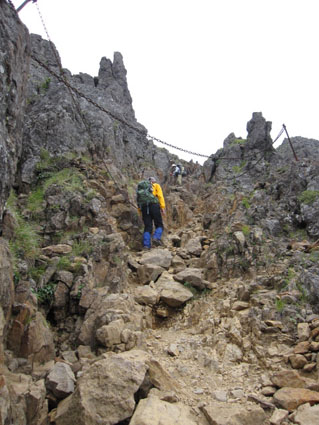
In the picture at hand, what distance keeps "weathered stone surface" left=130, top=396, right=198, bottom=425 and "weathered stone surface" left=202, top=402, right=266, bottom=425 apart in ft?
0.75

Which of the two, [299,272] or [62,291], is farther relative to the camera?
[299,272]

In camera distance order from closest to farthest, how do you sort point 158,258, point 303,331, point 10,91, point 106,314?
point 10,91 → point 303,331 → point 106,314 → point 158,258

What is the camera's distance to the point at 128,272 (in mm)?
8930

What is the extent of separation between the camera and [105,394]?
4000 millimetres

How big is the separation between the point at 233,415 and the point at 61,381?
7.34ft

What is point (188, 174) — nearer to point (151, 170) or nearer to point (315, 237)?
point (151, 170)

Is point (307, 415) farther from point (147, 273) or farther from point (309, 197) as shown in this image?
point (309, 197)

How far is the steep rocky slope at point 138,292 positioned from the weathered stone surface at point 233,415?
0.02m

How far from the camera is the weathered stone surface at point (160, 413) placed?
12.4 feet

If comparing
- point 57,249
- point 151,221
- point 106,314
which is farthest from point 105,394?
point 151,221

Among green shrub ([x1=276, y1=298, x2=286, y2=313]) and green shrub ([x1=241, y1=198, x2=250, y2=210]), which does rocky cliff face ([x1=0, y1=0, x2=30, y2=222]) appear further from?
green shrub ([x1=241, y1=198, x2=250, y2=210])

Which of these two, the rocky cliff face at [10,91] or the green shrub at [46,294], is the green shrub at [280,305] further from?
the rocky cliff face at [10,91]

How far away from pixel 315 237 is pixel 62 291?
7360 mm

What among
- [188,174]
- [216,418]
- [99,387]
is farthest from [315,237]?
[188,174]
